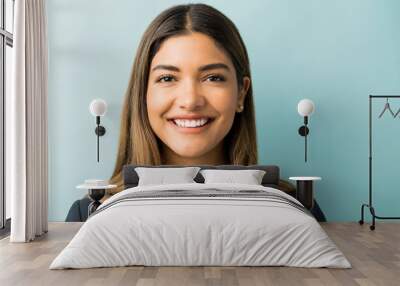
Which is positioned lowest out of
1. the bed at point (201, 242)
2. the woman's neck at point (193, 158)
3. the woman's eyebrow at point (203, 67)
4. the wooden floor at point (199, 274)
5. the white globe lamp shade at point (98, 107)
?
the wooden floor at point (199, 274)

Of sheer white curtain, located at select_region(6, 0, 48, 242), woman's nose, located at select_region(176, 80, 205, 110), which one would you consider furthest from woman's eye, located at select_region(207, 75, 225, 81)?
sheer white curtain, located at select_region(6, 0, 48, 242)

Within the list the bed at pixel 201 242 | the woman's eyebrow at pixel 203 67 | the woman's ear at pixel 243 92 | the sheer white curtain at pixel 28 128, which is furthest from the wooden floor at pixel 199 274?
the woman's eyebrow at pixel 203 67

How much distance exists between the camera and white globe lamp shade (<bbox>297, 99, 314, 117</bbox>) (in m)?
6.41

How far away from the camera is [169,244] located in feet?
13.5

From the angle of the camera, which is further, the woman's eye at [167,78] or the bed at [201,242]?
the woman's eye at [167,78]

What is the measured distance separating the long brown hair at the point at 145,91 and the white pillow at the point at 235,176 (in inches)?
20.4

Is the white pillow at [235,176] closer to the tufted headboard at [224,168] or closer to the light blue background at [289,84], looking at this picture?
the tufted headboard at [224,168]

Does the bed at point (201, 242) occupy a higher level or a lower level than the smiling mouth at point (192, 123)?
lower

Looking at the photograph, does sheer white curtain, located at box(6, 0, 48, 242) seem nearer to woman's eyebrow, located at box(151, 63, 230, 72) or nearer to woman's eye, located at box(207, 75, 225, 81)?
woman's eyebrow, located at box(151, 63, 230, 72)

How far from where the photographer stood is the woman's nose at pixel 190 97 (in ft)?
20.7

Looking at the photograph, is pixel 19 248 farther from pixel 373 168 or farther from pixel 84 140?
pixel 373 168

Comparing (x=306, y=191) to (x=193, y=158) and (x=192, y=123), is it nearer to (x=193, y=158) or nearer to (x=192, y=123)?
(x=193, y=158)

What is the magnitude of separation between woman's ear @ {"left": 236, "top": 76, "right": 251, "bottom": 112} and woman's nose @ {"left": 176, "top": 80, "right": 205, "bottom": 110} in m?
0.49

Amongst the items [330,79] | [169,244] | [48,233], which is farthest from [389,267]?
[48,233]
